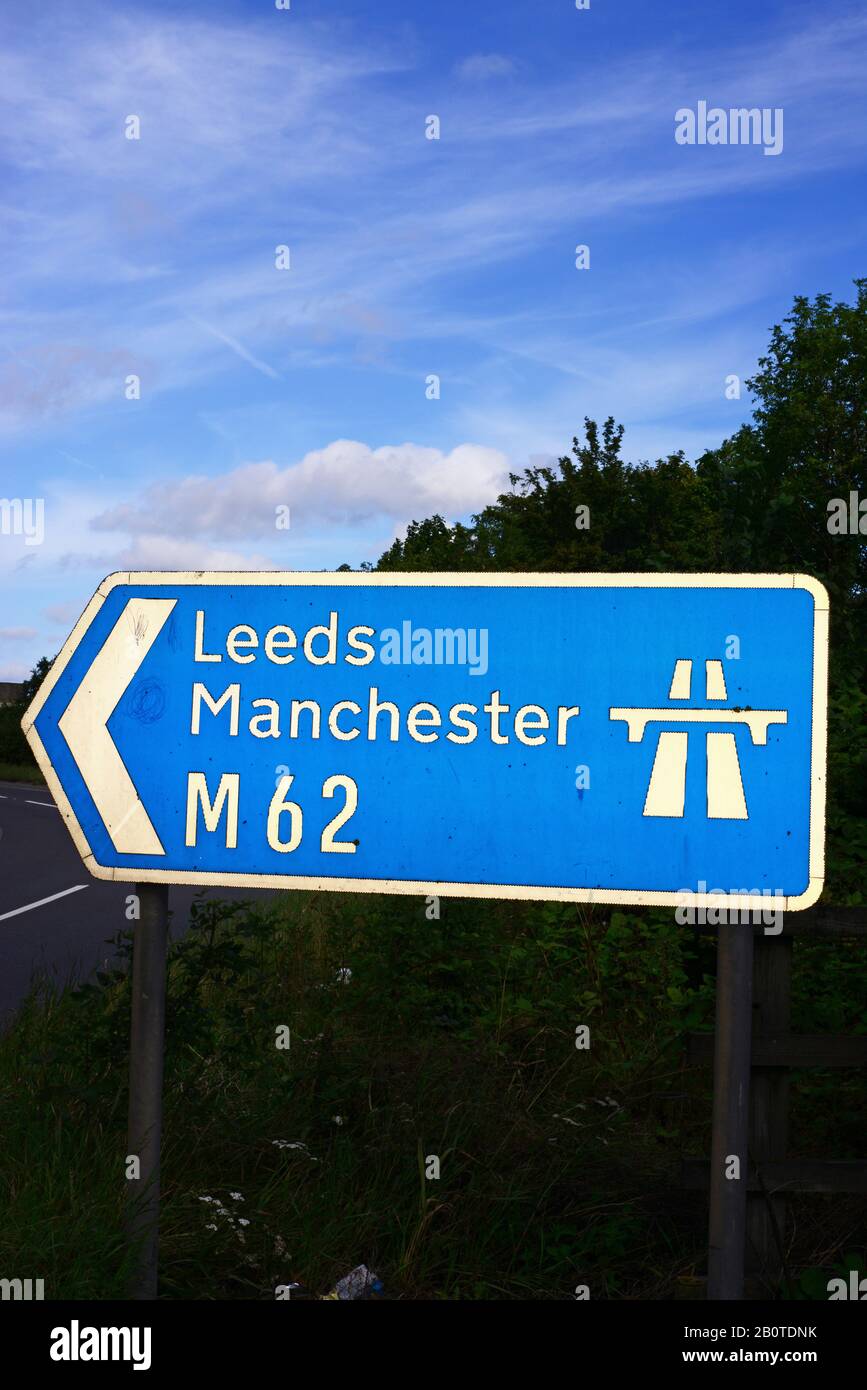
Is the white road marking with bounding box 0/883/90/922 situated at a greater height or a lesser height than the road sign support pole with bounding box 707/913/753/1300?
greater

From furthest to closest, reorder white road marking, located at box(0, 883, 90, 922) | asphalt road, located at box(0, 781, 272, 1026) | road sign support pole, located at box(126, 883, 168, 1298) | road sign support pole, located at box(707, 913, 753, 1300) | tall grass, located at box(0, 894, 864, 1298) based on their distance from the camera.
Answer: white road marking, located at box(0, 883, 90, 922), asphalt road, located at box(0, 781, 272, 1026), tall grass, located at box(0, 894, 864, 1298), road sign support pole, located at box(126, 883, 168, 1298), road sign support pole, located at box(707, 913, 753, 1300)

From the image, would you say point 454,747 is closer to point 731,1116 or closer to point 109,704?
point 109,704

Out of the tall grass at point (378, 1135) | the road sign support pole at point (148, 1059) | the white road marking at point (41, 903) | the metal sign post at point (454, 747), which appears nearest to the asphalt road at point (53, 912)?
the white road marking at point (41, 903)

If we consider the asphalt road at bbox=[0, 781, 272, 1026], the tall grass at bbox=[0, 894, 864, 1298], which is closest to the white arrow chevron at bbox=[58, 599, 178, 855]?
the tall grass at bbox=[0, 894, 864, 1298]

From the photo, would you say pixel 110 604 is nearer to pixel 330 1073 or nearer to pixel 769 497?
pixel 330 1073

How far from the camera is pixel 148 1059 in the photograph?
8.53 ft

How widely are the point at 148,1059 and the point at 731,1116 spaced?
1178 millimetres

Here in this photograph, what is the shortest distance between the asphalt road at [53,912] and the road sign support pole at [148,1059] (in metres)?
3.89

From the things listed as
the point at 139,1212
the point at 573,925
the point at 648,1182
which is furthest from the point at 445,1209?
the point at 573,925

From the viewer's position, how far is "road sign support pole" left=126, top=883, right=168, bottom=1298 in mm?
2584

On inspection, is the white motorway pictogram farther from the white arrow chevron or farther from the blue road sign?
the white arrow chevron

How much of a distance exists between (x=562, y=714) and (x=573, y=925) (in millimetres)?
5256

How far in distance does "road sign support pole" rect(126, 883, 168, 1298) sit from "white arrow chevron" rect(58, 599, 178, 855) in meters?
0.21
